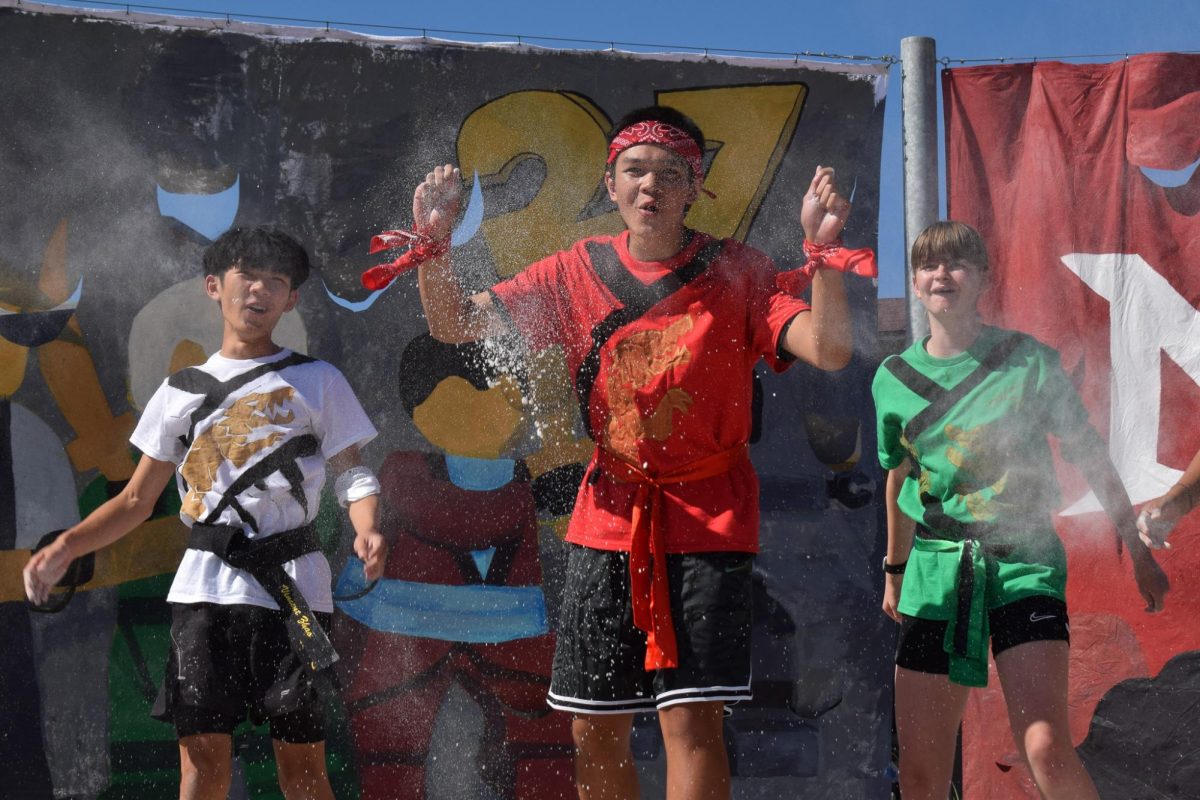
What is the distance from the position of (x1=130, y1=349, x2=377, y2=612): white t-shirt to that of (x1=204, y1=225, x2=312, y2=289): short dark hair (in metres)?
0.30

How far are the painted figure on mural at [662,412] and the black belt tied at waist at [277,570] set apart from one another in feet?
2.27

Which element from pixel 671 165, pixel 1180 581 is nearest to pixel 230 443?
pixel 671 165

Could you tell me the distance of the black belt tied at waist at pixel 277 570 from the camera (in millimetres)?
3354

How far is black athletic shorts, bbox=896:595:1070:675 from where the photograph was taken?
3334 mm

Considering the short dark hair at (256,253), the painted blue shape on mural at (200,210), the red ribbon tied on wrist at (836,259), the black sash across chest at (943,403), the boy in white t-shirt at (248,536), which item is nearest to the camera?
the red ribbon tied on wrist at (836,259)

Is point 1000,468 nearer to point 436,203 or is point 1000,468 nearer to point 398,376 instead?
point 436,203

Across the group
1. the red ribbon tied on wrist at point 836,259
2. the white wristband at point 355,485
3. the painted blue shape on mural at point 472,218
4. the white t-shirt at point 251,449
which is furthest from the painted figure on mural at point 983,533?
the painted blue shape on mural at point 472,218

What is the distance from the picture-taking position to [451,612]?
4496 millimetres

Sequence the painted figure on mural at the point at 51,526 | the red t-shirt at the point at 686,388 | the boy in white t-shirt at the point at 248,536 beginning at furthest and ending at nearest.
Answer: the painted figure on mural at the point at 51,526, the boy in white t-shirt at the point at 248,536, the red t-shirt at the point at 686,388

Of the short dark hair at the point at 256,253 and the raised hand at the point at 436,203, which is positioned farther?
the short dark hair at the point at 256,253

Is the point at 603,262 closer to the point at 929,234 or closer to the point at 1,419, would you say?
the point at 929,234

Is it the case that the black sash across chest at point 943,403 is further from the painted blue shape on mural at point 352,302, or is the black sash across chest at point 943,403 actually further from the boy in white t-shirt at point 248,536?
the painted blue shape on mural at point 352,302

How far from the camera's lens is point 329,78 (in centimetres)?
455

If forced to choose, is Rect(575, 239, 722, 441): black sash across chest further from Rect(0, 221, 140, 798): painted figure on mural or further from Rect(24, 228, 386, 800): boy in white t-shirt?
Rect(0, 221, 140, 798): painted figure on mural
